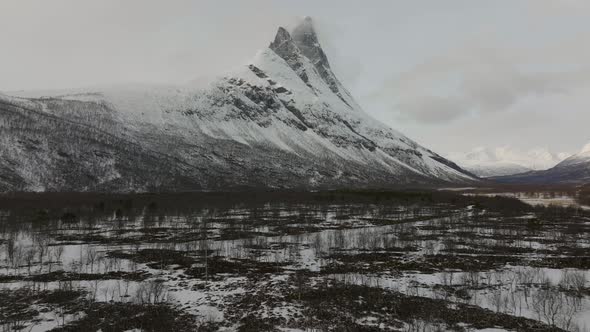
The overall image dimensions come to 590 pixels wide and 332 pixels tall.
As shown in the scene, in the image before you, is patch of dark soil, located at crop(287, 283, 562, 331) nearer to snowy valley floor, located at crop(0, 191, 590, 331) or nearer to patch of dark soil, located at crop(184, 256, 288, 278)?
snowy valley floor, located at crop(0, 191, 590, 331)

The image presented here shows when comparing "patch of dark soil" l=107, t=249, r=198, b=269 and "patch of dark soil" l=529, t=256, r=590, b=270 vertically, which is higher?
"patch of dark soil" l=107, t=249, r=198, b=269

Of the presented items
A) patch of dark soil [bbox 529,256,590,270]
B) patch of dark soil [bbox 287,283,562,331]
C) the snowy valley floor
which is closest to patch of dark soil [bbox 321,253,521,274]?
the snowy valley floor

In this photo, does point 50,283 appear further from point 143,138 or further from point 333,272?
point 143,138

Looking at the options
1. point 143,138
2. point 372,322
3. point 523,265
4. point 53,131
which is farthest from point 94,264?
point 143,138

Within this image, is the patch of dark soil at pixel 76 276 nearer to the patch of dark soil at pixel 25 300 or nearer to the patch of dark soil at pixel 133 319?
the patch of dark soil at pixel 25 300

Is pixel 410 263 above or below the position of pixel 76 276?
below

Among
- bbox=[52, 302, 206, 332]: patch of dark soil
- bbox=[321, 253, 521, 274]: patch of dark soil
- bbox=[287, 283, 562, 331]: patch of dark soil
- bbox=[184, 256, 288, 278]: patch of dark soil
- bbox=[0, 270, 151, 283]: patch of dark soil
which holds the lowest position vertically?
bbox=[287, 283, 562, 331]: patch of dark soil

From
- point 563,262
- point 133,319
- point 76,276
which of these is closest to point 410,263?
point 563,262

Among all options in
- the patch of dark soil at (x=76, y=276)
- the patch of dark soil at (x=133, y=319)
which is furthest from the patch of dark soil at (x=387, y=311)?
the patch of dark soil at (x=76, y=276)

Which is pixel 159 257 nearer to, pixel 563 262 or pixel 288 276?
pixel 288 276
